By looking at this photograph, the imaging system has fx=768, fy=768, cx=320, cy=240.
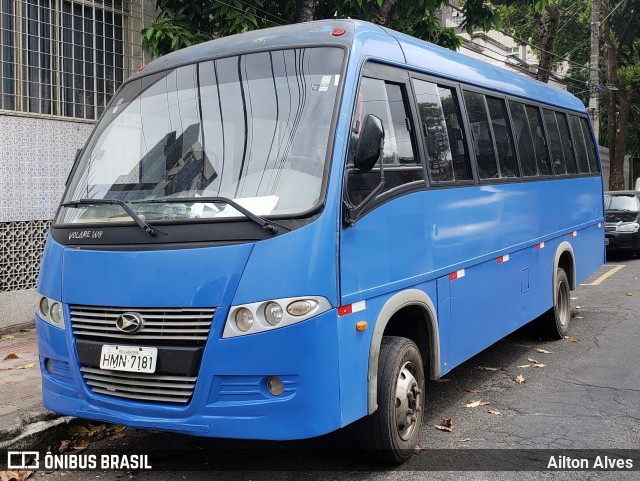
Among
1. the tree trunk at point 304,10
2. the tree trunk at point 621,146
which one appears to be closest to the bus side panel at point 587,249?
the tree trunk at point 304,10

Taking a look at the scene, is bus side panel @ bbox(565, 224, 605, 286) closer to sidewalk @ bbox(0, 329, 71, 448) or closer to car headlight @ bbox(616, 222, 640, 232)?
sidewalk @ bbox(0, 329, 71, 448)

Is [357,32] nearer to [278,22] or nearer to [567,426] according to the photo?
[567,426]

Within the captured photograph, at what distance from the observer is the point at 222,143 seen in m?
4.65

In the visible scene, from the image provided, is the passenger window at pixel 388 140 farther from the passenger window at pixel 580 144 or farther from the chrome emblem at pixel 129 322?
the passenger window at pixel 580 144

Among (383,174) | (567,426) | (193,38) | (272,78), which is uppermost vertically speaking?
(193,38)

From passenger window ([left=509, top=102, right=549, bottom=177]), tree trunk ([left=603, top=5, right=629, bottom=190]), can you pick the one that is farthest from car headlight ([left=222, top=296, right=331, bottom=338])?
tree trunk ([left=603, top=5, right=629, bottom=190])

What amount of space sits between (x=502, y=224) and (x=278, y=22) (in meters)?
5.52

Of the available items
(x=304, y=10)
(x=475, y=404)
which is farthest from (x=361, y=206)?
(x=304, y=10)

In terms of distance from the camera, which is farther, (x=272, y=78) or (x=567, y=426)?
(x=567, y=426)

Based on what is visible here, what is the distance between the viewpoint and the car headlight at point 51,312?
4652 millimetres

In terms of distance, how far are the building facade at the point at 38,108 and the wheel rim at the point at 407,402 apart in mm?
5562

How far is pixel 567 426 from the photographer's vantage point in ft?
18.6

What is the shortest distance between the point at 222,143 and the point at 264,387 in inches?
59.5

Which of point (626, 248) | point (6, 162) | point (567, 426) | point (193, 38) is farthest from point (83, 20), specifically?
point (626, 248)
